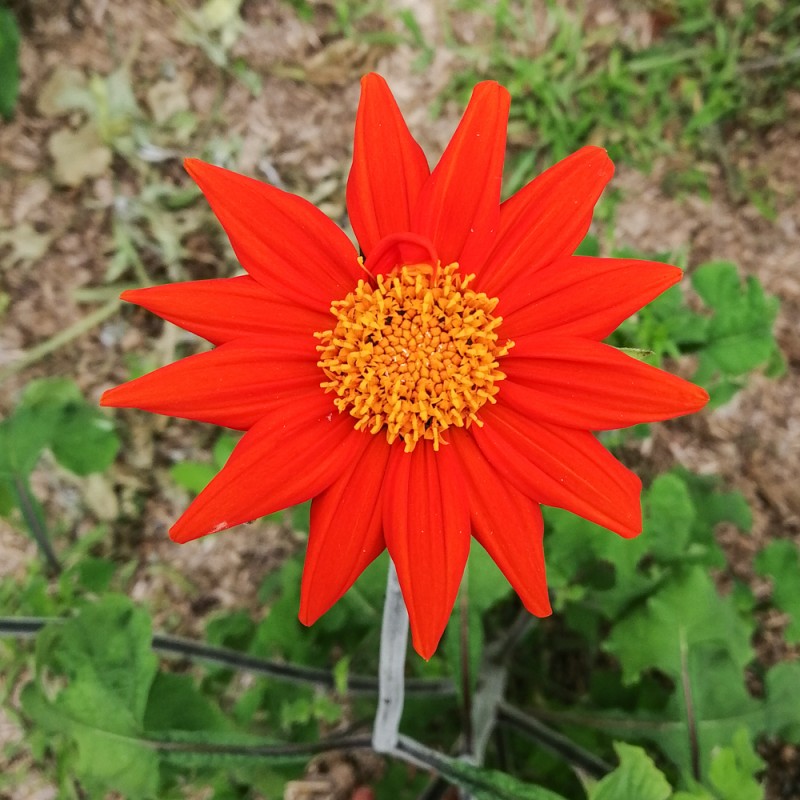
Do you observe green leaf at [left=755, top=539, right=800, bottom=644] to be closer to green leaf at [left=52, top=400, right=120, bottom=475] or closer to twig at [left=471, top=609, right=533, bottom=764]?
twig at [left=471, top=609, right=533, bottom=764]

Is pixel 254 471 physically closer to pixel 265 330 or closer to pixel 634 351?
pixel 265 330

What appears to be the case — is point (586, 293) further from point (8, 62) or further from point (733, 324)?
point (8, 62)

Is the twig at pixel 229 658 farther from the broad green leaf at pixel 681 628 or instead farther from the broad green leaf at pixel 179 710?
the broad green leaf at pixel 681 628

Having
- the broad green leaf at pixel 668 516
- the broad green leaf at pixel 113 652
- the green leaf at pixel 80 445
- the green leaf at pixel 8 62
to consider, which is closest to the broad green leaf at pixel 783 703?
the broad green leaf at pixel 668 516

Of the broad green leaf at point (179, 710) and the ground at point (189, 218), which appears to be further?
the ground at point (189, 218)

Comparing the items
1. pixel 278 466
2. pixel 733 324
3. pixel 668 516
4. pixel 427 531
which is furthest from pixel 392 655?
pixel 733 324

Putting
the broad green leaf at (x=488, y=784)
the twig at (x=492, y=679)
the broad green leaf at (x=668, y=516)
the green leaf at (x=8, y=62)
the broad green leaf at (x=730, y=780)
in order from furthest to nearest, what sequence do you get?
the green leaf at (x=8, y=62) → the twig at (x=492, y=679) → the broad green leaf at (x=668, y=516) → the broad green leaf at (x=730, y=780) → the broad green leaf at (x=488, y=784)

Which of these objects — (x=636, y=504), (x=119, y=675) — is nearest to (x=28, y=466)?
(x=119, y=675)
